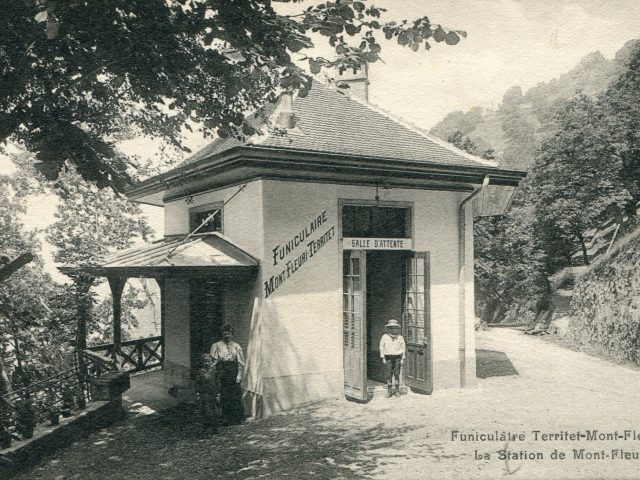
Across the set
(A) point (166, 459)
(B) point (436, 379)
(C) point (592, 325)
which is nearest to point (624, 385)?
(B) point (436, 379)

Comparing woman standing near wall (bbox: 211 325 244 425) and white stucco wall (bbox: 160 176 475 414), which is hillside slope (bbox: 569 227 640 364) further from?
woman standing near wall (bbox: 211 325 244 425)

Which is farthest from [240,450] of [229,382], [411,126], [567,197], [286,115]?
[567,197]

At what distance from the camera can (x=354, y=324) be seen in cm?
945

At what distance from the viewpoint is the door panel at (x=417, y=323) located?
10055 mm

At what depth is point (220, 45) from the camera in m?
5.30

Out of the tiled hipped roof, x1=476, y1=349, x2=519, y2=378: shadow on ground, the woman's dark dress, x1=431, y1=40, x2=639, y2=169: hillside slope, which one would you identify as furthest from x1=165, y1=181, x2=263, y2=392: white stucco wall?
x1=431, y1=40, x2=639, y2=169: hillside slope

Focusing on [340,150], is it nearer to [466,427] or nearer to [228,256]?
[228,256]

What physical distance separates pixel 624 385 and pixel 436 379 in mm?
3746

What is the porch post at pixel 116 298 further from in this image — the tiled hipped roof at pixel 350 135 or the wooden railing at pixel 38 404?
the tiled hipped roof at pixel 350 135

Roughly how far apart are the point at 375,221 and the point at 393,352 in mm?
2410

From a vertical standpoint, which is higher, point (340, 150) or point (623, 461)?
point (340, 150)

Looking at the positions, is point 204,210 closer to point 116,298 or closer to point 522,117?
point 116,298

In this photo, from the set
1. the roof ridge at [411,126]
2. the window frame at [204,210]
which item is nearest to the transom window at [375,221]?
the roof ridge at [411,126]

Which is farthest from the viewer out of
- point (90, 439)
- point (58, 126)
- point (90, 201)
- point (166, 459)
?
point (90, 201)
